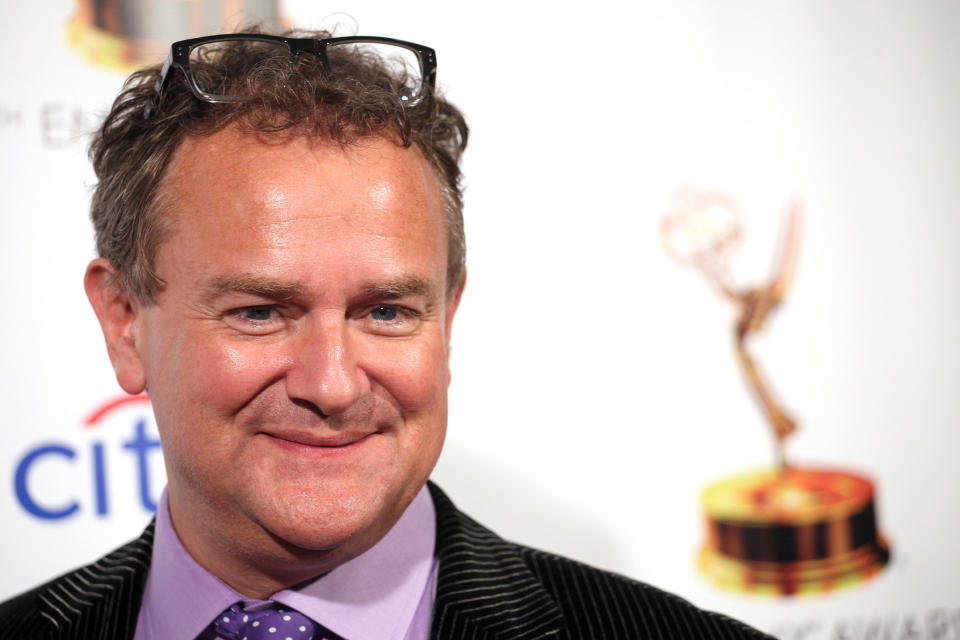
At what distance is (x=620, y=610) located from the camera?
1381 mm

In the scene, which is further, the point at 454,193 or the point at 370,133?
the point at 454,193

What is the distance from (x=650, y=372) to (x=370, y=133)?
4.02 feet

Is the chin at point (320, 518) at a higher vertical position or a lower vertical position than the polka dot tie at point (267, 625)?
higher

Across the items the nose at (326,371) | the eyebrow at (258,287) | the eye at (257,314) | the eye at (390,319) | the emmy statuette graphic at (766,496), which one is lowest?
the emmy statuette graphic at (766,496)

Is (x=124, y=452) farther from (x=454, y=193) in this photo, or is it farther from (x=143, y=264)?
(x=454, y=193)

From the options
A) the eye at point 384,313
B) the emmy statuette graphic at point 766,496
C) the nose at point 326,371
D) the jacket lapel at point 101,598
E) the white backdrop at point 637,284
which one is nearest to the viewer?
the nose at point 326,371

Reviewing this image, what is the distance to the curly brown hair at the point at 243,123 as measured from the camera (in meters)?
1.28

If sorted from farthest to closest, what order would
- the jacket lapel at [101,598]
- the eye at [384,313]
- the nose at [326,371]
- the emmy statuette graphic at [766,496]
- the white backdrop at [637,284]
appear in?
1. the emmy statuette graphic at [766,496]
2. the white backdrop at [637,284]
3. the jacket lapel at [101,598]
4. the eye at [384,313]
5. the nose at [326,371]

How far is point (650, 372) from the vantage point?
2311mm

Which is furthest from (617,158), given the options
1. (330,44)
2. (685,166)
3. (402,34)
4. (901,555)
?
(901,555)

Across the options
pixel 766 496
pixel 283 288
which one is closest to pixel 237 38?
pixel 283 288

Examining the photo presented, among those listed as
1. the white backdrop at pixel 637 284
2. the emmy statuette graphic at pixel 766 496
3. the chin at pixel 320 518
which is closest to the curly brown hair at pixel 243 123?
the chin at pixel 320 518

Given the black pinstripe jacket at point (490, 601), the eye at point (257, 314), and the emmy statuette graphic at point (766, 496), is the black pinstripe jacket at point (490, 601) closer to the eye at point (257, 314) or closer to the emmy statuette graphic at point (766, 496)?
the eye at point (257, 314)

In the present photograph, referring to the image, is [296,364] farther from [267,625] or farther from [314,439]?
[267,625]
